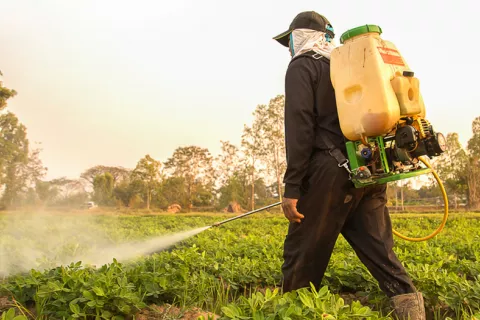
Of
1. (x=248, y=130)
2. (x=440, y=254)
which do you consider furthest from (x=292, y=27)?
(x=248, y=130)

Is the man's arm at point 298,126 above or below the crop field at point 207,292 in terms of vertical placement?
above

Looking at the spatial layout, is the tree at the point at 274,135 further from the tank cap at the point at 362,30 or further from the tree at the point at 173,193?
the tank cap at the point at 362,30

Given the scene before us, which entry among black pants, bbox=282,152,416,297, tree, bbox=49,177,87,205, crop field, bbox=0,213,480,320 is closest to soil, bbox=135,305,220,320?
crop field, bbox=0,213,480,320

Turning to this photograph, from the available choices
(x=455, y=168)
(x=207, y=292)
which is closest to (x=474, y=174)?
(x=455, y=168)

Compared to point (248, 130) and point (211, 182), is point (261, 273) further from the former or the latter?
point (211, 182)

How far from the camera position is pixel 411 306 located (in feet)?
8.00

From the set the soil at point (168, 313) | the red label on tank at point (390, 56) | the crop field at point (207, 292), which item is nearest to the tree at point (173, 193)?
the crop field at point (207, 292)

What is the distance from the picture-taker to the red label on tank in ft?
7.64

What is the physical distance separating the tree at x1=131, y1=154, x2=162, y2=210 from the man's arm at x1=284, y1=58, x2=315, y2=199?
30.7 meters

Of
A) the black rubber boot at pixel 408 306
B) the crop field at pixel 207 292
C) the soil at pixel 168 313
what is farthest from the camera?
the soil at pixel 168 313

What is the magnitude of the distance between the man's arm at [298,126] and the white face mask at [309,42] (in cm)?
22

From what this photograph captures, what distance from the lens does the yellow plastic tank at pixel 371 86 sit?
223 centimetres

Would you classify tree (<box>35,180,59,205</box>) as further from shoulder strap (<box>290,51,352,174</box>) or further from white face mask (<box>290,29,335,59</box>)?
shoulder strap (<box>290,51,352,174</box>)

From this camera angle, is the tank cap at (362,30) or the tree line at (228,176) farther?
the tree line at (228,176)
